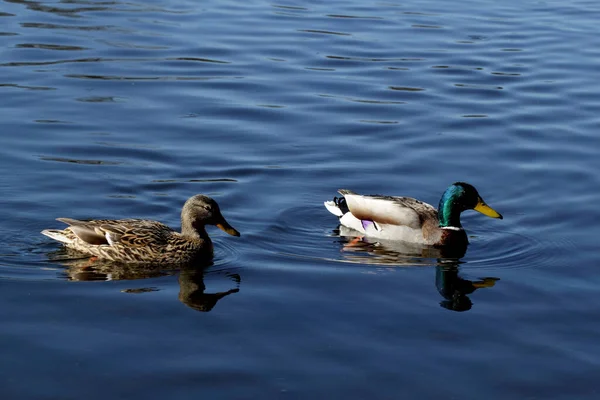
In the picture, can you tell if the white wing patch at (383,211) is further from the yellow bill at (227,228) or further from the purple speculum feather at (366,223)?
the yellow bill at (227,228)

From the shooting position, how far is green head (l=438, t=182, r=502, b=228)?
1174 centimetres

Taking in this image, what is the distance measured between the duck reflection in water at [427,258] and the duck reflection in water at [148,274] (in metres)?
1.43

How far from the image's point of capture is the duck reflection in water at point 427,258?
9777 millimetres

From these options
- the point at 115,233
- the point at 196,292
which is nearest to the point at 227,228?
the point at 115,233

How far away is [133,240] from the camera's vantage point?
10297 mm

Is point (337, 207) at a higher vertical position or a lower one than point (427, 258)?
higher

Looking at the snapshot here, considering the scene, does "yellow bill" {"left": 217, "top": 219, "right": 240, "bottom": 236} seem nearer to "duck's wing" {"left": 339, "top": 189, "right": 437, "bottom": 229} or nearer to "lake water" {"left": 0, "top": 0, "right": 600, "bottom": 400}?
"lake water" {"left": 0, "top": 0, "right": 600, "bottom": 400}

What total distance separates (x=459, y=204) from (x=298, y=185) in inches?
74.9

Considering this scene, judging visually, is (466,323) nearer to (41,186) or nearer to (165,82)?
(41,186)

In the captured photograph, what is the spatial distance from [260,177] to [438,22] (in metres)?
9.71

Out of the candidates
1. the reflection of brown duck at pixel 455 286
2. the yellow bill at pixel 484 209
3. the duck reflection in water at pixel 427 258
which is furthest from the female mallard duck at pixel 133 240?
the yellow bill at pixel 484 209

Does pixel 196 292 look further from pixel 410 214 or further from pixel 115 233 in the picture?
pixel 410 214

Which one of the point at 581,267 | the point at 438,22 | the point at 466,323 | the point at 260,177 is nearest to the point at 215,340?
the point at 466,323

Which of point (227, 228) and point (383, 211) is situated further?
point (383, 211)
